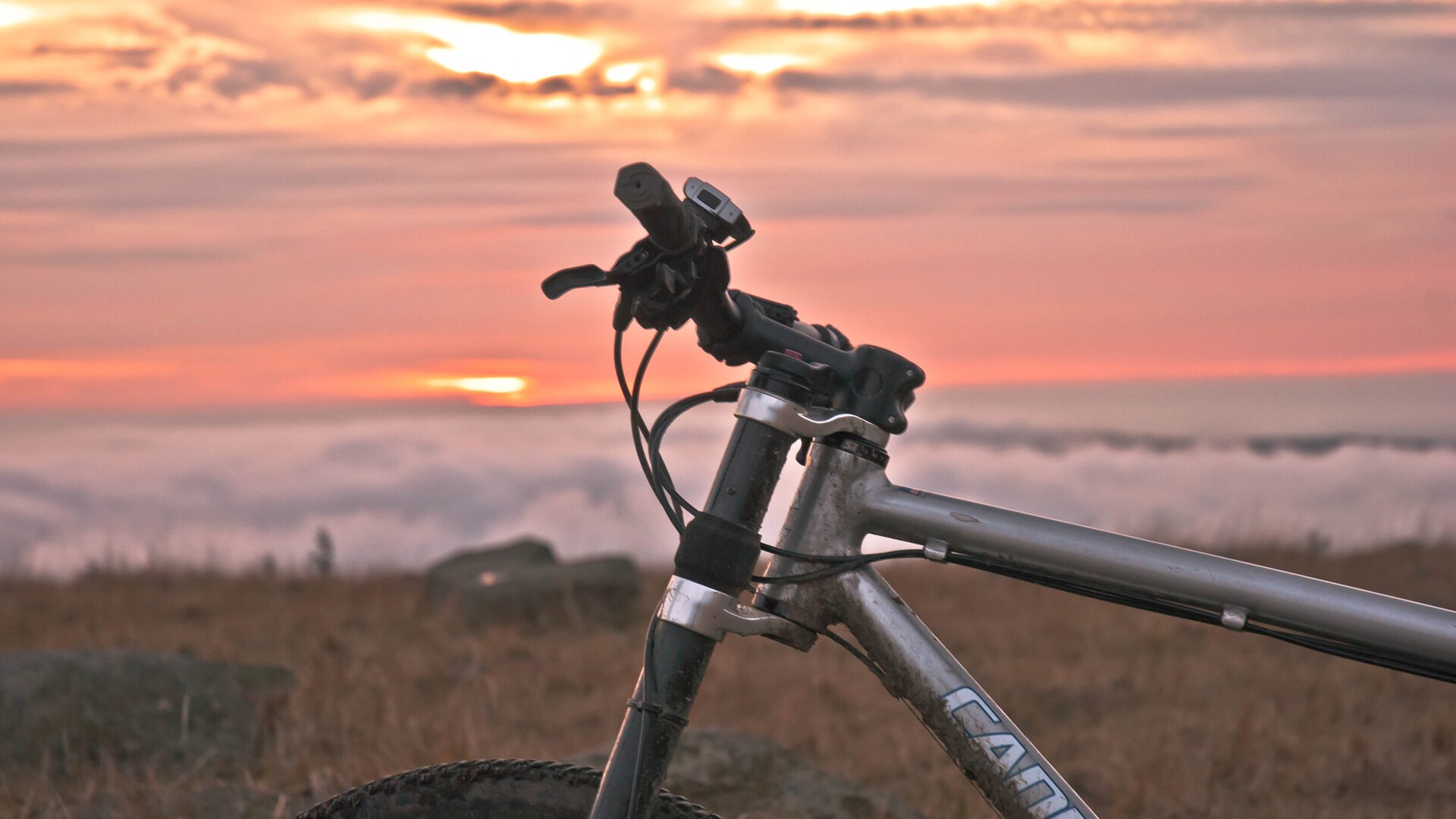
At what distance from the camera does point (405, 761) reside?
4.57m

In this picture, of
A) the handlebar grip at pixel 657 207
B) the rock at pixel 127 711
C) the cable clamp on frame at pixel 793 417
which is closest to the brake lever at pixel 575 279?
the handlebar grip at pixel 657 207

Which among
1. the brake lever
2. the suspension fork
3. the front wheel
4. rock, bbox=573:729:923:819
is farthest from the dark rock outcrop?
the brake lever

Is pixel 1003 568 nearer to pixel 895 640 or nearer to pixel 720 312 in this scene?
pixel 895 640

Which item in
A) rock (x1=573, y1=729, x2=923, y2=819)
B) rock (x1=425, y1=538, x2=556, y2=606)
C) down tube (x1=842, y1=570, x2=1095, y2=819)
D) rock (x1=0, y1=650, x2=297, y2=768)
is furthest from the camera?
rock (x1=425, y1=538, x2=556, y2=606)

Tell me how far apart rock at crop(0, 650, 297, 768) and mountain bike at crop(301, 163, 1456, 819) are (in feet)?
12.1

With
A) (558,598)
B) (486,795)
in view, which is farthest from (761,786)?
(558,598)

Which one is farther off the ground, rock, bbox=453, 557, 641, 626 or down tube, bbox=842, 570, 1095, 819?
down tube, bbox=842, 570, 1095, 819

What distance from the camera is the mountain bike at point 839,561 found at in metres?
1.86

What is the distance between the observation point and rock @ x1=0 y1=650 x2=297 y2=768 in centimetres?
498

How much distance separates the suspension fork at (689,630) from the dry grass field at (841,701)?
8.29ft

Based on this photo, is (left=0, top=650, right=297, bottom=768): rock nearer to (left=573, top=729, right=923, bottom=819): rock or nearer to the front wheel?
(left=573, top=729, right=923, bottom=819): rock

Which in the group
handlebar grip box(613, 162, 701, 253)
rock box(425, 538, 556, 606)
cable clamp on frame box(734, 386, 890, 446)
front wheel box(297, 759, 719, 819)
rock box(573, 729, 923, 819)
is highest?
handlebar grip box(613, 162, 701, 253)

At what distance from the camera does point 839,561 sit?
1886 mm

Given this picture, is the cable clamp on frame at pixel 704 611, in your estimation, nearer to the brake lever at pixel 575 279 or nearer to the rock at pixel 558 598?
the brake lever at pixel 575 279
